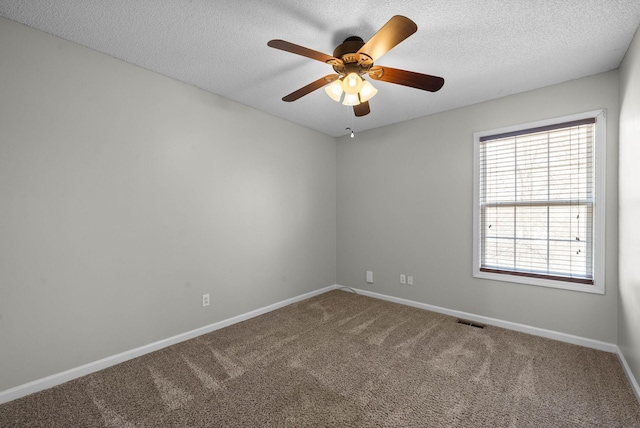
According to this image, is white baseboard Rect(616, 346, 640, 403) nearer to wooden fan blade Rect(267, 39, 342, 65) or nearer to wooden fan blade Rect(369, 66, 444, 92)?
wooden fan blade Rect(369, 66, 444, 92)

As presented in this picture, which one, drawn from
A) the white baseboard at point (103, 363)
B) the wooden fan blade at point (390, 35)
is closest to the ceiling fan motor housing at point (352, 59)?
the wooden fan blade at point (390, 35)

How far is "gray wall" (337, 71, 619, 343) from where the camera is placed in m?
2.60

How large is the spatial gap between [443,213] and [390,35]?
8.04ft

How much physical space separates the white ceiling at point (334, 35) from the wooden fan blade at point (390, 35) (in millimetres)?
296

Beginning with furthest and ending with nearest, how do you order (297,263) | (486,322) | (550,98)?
(297,263) < (486,322) < (550,98)

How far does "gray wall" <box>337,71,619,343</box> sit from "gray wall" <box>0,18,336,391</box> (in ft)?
4.55

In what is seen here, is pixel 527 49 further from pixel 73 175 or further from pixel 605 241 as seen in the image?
pixel 73 175

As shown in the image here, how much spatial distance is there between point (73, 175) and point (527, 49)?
11.9ft

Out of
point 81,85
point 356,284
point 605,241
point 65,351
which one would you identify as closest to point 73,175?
point 81,85

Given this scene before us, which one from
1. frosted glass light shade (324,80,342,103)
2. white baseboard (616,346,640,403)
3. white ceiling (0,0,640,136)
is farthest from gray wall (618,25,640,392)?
frosted glass light shade (324,80,342,103)

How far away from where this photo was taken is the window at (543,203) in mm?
2625

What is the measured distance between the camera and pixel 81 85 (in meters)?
2.20

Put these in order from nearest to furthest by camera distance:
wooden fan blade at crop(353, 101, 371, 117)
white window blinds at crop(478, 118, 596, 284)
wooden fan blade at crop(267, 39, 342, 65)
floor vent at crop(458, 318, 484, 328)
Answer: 1. wooden fan blade at crop(267, 39, 342, 65)
2. wooden fan blade at crop(353, 101, 371, 117)
3. white window blinds at crop(478, 118, 596, 284)
4. floor vent at crop(458, 318, 484, 328)

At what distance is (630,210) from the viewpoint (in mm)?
2100
